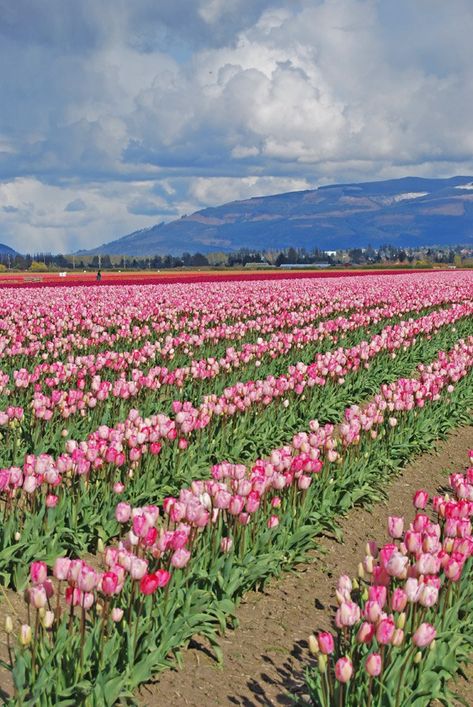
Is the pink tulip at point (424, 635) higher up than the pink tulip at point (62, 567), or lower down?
lower down

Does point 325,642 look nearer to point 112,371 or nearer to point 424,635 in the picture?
point 424,635

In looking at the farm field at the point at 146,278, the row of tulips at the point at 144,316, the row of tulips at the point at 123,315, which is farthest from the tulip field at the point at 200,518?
the farm field at the point at 146,278

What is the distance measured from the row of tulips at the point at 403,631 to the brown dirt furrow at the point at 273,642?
1.18 feet

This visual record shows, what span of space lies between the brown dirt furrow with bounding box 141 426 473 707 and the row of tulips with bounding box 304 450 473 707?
0.36 meters

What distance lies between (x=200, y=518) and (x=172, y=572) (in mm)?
538

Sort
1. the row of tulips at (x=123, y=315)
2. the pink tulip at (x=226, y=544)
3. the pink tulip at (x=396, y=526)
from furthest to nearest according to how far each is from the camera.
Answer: the row of tulips at (x=123, y=315) → the pink tulip at (x=226, y=544) → the pink tulip at (x=396, y=526)

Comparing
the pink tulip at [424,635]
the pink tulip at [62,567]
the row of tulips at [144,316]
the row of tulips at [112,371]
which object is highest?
the row of tulips at [144,316]

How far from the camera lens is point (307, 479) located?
649 cm

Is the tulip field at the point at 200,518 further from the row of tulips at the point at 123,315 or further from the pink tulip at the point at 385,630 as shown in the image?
the row of tulips at the point at 123,315

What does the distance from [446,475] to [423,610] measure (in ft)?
19.3

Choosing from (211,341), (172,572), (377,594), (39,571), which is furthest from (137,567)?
(211,341)

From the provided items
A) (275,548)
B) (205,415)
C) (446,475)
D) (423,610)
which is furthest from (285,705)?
(446,475)

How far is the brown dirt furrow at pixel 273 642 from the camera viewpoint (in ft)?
15.7

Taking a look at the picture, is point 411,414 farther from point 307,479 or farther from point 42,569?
point 42,569
